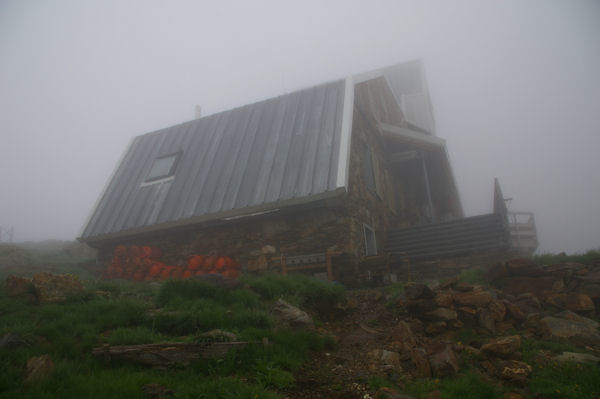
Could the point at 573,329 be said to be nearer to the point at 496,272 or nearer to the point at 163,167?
the point at 496,272

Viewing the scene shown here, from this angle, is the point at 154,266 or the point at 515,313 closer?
the point at 515,313

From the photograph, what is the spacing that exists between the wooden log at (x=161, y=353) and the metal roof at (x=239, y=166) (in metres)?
4.47

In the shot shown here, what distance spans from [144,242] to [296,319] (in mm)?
6982

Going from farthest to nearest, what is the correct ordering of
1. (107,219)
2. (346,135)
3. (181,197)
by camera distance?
1. (107,219)
2. (181,197)
3. (346,135)

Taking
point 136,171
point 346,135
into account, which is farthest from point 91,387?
point 136,171

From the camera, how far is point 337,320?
559cm

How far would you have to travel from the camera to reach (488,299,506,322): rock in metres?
4.67

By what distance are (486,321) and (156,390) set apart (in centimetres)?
379

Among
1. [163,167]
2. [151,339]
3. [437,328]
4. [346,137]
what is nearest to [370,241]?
[346,137]

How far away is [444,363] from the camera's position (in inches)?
138

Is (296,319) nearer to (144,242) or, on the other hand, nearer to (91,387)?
(91,387)

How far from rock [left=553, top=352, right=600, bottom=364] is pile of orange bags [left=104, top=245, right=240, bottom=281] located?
6.07 meters

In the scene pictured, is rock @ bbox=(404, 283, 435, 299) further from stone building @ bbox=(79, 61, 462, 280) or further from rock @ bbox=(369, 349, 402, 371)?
stone building @ bbox=(79, 61, 462, 280)

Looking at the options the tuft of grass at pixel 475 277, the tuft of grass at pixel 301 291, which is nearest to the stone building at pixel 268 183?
the tuft of grass at pixel 301 291
